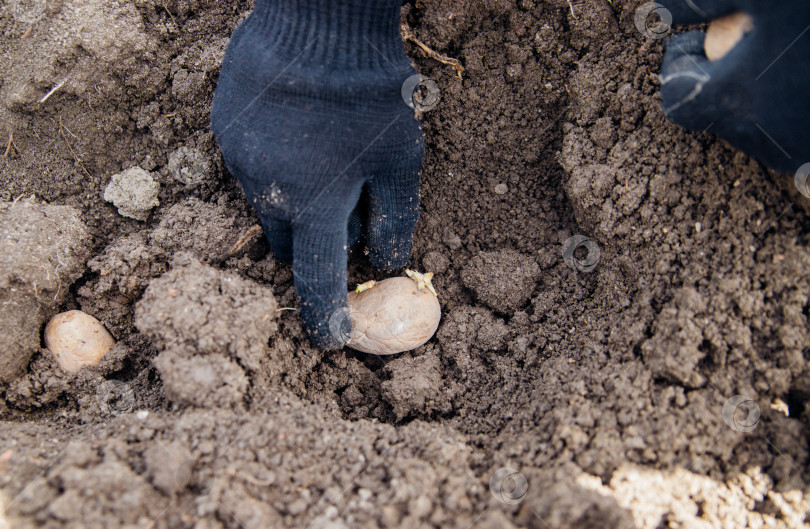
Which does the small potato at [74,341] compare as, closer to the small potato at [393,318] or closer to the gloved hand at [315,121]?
the gloved hand at [315,121]

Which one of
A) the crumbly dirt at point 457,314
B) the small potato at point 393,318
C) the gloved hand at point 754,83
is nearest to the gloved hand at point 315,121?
the small potato at point 393,318

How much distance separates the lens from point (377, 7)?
2141 mm

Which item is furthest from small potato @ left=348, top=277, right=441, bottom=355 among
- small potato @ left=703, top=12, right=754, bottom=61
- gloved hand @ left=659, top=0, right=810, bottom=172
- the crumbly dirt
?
small potato @ left=703, top=12, right=754, bottom=61

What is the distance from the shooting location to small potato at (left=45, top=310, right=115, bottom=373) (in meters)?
2.27

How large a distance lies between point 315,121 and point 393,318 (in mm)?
942

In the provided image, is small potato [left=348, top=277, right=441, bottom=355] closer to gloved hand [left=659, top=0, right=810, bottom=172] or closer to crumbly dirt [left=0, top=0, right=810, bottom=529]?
crumbly dirt [left=0, top=0, right=810, bottom=529]

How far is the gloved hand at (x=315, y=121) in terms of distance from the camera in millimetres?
2164

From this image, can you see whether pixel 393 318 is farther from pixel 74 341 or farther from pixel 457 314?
pixel 74 341

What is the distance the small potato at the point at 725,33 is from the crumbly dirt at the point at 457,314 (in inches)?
12.8

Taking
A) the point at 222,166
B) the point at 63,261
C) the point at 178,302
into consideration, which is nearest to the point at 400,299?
the point at 178,302

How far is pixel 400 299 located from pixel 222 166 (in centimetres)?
111

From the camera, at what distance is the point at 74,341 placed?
7.47ft

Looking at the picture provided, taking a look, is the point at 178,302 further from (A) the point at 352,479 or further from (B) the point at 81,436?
(A) the point at 352,479

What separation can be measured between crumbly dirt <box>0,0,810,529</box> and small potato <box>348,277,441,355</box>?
0.12 meters
